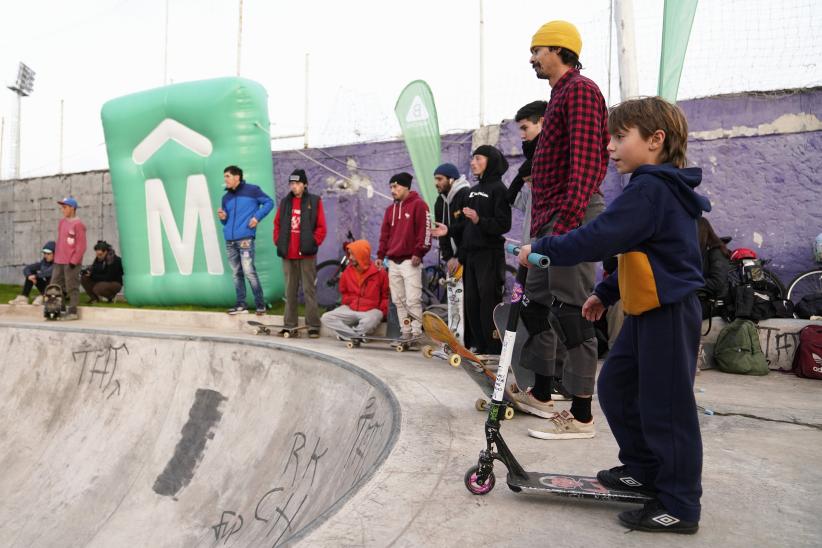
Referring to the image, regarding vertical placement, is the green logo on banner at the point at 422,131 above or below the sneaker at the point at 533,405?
above

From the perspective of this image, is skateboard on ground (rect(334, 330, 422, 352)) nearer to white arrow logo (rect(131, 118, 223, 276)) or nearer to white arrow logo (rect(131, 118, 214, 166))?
white arrow logo (rect(131, 118, 223, 276))

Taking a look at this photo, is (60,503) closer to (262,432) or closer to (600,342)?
(262,432)

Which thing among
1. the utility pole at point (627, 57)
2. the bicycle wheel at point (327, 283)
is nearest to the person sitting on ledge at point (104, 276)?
the bicycle wheel at point (327, 283)

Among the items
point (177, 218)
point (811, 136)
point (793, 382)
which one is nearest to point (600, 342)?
point (793, 382)

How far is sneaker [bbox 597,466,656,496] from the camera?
2.20m

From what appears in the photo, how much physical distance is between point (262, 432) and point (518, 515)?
3323mm

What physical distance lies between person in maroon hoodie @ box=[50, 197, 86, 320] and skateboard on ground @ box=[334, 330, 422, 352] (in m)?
5.23

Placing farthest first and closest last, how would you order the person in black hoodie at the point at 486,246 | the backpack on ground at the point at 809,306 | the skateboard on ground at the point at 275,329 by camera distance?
the skateboard on ground at the point at 275,329 < the backpack on ground at the point at 809,306 < the person in black hoodie at the point at 486,246

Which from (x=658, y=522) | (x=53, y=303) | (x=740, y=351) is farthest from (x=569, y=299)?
(x=53, y=303)

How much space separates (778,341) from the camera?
6.04 m

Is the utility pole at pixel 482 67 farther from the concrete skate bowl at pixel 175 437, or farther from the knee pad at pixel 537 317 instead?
the knee pad at pixel 537 317

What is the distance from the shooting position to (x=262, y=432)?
16.4ft

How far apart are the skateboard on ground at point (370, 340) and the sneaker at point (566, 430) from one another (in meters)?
3.69

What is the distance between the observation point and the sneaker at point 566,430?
3.16 meters
